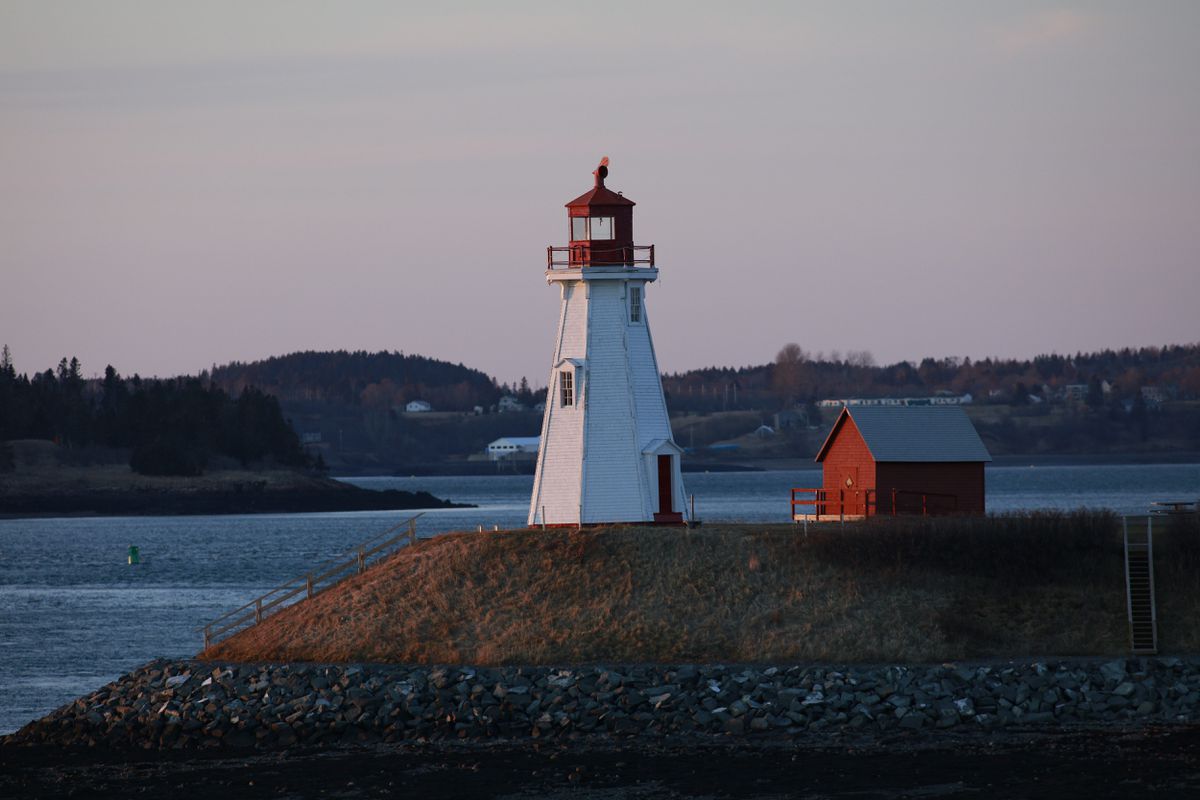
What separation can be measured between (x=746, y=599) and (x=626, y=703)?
5.78 metres

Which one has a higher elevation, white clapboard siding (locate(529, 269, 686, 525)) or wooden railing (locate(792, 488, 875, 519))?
white clapboard siding (locate(529, 269, 686, 525))

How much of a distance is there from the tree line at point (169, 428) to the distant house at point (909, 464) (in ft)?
392

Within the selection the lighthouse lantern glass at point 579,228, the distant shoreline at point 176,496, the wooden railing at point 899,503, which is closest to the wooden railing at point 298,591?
the lighthouse lantern glass at point 579,228

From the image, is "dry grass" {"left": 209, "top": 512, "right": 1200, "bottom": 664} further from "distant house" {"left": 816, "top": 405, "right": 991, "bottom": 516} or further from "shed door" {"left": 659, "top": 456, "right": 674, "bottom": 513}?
"distant house" {"left": 816, "top": 405, "right": 991, "bottom": 516}

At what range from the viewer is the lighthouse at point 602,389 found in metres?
43.2

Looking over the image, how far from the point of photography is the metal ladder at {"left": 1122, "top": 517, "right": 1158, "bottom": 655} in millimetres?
37812

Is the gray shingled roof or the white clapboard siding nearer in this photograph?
the white clapboard siding

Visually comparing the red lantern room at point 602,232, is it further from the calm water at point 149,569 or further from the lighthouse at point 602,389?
the calm water at point 149,569

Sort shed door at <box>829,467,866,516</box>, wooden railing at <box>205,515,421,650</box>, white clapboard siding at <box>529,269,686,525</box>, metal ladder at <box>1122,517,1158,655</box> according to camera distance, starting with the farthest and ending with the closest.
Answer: shed door at <box>829,467,866,516</box>, white clapboard siding at <box>529,269,686,525</box>, wooden railing at <box>205,515,421,650</box>, metal ladder at <box>1122,517,1158,655</box>

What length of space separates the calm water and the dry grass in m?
9.74

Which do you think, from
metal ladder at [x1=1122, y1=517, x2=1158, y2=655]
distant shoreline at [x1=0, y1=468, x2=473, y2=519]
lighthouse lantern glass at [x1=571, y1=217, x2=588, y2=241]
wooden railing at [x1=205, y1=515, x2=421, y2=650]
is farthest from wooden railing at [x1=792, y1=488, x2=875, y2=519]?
distant shoreline at [x1=0, y1=468, x2=473, y2=519]

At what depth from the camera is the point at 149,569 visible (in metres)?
87.5

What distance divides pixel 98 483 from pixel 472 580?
402 ft

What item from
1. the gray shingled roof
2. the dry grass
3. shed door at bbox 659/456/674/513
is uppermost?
the gray shingled roof
